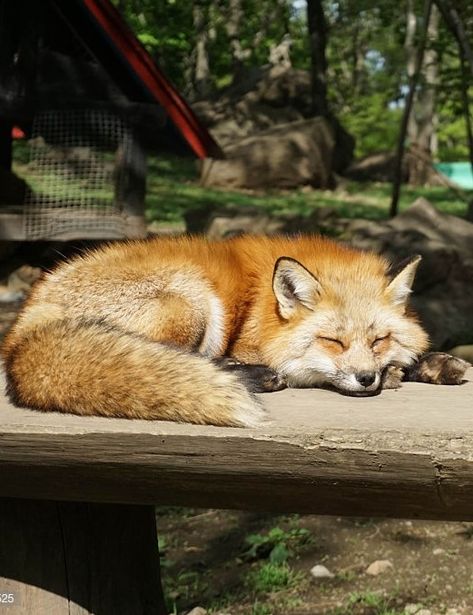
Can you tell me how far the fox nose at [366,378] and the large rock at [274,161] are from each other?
1481 centimetres

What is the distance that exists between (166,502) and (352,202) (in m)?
14.8

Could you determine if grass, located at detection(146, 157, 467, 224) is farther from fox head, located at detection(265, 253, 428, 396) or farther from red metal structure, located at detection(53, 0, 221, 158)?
fox head, located at detection(265, 253, 428, 396)

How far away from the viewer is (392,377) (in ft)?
10.1

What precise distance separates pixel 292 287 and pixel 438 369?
652 mm

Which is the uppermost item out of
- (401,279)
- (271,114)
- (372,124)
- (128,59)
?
(128,59)

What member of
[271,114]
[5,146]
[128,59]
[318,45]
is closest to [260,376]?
[128,59]

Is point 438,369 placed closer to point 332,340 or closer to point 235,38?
point 332,340

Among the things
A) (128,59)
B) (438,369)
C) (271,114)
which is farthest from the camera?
(271,114)

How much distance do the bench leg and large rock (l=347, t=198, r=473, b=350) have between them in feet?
17.0

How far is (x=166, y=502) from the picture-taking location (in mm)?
2393

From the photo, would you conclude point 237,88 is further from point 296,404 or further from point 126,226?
point 296,404

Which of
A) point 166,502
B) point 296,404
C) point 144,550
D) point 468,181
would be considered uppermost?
point 296,404

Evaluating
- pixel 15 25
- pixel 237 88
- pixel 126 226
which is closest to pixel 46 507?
pixel 126 226

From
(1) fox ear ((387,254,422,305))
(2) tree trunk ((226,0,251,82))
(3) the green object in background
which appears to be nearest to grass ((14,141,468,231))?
(2) tree trunk ((226,0,251,82))
